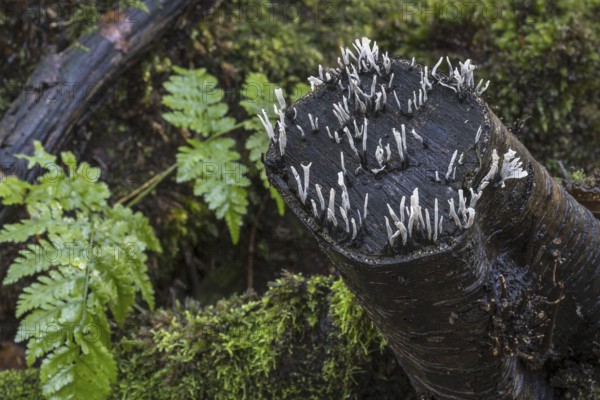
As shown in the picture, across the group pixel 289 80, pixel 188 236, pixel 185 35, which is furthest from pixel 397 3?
pixel 188 236

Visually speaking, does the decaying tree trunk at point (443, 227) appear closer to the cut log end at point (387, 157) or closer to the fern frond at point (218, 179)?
the cut log end at point (387, 157)

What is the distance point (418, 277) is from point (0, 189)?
2.76 metres

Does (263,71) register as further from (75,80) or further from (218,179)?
(75,80)

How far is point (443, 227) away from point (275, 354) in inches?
57.1

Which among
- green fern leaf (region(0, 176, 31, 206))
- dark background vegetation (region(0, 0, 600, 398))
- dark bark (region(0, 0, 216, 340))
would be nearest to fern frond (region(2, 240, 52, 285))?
green fern leaf (region(0, 176, 31, 206))

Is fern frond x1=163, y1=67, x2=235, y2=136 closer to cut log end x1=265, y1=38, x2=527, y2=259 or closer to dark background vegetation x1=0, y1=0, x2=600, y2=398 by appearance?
dark background vegetation x1=0, y1=0, x2=600, y2=398

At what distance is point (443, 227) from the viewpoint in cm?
209

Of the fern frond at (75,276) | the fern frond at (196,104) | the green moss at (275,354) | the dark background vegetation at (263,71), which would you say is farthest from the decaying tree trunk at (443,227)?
the dark background vegetation at (263,71)

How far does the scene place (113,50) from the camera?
4.60 metres

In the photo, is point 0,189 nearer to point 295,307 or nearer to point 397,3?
point 295,307

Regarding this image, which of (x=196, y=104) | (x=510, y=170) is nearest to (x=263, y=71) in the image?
(x=196, y=104)

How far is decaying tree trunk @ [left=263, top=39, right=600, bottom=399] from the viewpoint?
213 centimetres

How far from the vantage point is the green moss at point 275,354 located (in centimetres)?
310

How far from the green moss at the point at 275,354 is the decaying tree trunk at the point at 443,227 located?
0.44 metres
